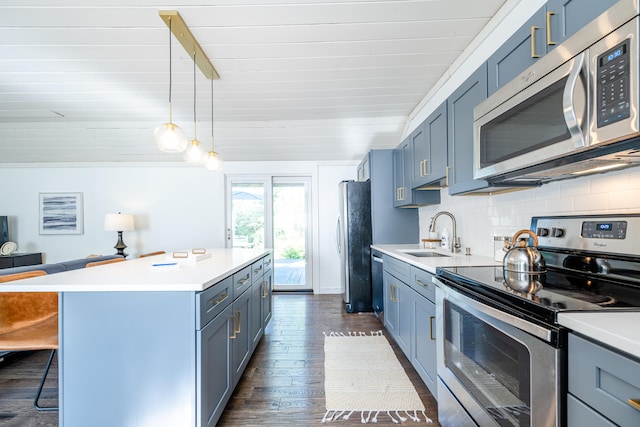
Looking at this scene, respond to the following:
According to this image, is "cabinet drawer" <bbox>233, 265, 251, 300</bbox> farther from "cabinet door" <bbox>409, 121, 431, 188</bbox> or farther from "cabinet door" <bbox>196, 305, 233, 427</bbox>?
"cabinet door" <bbox>409, 121, 431, 188</bbox>

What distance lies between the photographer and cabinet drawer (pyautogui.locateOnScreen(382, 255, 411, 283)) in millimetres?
2180

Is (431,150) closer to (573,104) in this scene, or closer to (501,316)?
(573,104)

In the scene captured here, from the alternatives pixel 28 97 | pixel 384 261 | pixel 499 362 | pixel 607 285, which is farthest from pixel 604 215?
pixel 28 97

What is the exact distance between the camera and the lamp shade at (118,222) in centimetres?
428

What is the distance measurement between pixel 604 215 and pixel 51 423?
10.1 feet

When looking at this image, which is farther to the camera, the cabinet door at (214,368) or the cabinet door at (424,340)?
the cabinet door at (424,340)

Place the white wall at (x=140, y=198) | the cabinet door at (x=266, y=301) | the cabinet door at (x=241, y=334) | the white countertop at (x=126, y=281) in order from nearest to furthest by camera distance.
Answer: the white countertop at (x=126, y=281), the cabinet door at (x=241, y=334), the cabinet door at (x=266, y=301), the white wall at (x=140, y=198)

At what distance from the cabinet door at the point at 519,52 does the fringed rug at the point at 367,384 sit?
76.2 inches

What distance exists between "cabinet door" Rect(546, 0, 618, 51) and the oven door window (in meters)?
1.16

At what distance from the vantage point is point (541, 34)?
1214 millimetres

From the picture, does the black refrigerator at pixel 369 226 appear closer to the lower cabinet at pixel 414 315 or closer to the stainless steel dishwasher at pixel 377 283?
the stainless steel dishwasher at pixel 377 283

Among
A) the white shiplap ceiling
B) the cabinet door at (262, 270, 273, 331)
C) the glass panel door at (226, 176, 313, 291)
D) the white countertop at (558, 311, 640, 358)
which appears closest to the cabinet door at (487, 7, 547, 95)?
the white shiplap ceiling

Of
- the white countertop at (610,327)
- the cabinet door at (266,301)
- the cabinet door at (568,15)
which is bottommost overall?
the cabinet door at (266,301)

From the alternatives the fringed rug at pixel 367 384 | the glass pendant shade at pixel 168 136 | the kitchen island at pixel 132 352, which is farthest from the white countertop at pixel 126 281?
the fringed rug at pixel 367 384
